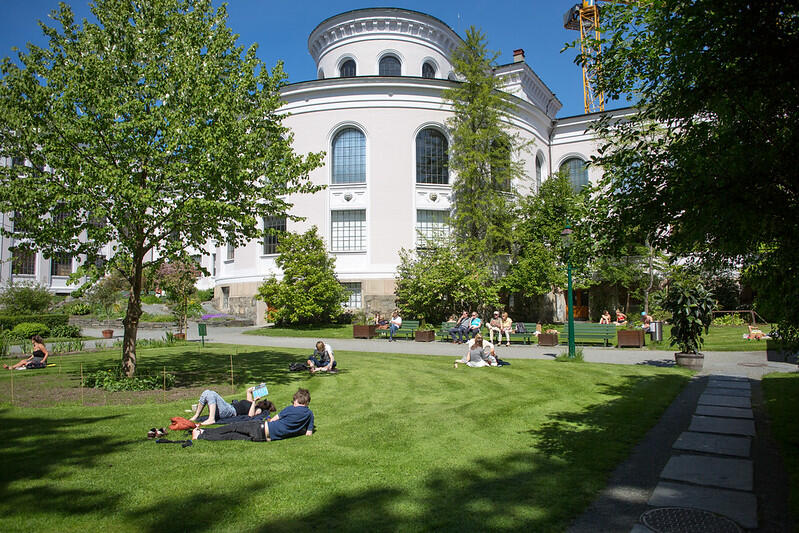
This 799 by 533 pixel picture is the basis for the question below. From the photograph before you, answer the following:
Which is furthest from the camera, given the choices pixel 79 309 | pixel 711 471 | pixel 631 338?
pixel 79 309

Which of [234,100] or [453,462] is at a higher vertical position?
[234,100]

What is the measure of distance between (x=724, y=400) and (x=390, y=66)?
32.5 metres

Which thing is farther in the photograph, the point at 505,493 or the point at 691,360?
the point at 691,360

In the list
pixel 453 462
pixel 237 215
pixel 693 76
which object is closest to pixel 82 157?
pixel 237 215

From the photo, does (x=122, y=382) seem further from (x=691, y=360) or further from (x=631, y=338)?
(x=631, y=338)

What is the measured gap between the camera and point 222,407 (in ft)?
27.2

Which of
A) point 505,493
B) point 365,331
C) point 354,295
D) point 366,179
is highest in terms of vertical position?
point 366,179

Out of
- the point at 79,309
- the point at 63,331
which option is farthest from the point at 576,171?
the point at 79,309

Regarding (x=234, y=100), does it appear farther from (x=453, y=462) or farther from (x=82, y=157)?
(x=453, y=462)

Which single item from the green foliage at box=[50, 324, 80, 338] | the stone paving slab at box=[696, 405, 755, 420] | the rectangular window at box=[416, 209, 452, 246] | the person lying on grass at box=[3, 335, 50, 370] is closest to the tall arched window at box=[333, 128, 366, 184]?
the rectangular window at box=[416, 209, 452, 246]

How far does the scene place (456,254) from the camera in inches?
1150

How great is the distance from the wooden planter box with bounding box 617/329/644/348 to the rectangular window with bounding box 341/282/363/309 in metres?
15.9

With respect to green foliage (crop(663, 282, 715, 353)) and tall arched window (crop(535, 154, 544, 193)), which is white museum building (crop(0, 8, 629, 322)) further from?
green foliage (crop(663, 282, 715, 353))

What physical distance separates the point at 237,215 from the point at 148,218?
6.33ft
